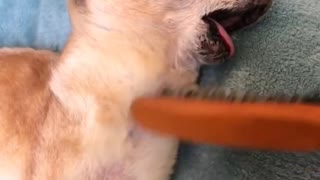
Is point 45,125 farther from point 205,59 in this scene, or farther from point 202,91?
point 202,91

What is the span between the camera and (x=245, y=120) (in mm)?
725

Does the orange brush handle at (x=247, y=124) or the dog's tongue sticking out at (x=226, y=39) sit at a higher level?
the orange brush handle at (x=247, y=124)

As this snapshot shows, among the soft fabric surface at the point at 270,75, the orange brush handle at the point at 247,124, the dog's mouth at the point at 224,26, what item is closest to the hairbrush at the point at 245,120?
the orange brush handle at the point at 247,124

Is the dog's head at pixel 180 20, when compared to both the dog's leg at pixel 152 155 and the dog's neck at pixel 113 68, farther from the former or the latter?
the dog's leg at pixel 152 155

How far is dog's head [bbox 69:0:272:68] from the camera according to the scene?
1.16 meters

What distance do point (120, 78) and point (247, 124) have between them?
0.48 metres

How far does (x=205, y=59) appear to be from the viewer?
118 cm

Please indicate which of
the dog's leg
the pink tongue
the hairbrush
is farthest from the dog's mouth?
the hairbrush

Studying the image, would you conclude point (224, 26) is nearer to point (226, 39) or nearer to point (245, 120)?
point (226, 39)

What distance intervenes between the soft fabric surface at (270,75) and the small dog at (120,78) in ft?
0.10

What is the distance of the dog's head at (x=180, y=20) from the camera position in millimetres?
1159

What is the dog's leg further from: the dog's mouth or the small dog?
the dog's mouth

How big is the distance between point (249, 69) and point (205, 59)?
0.11 m

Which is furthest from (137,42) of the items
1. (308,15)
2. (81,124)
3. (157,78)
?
(308,15)
